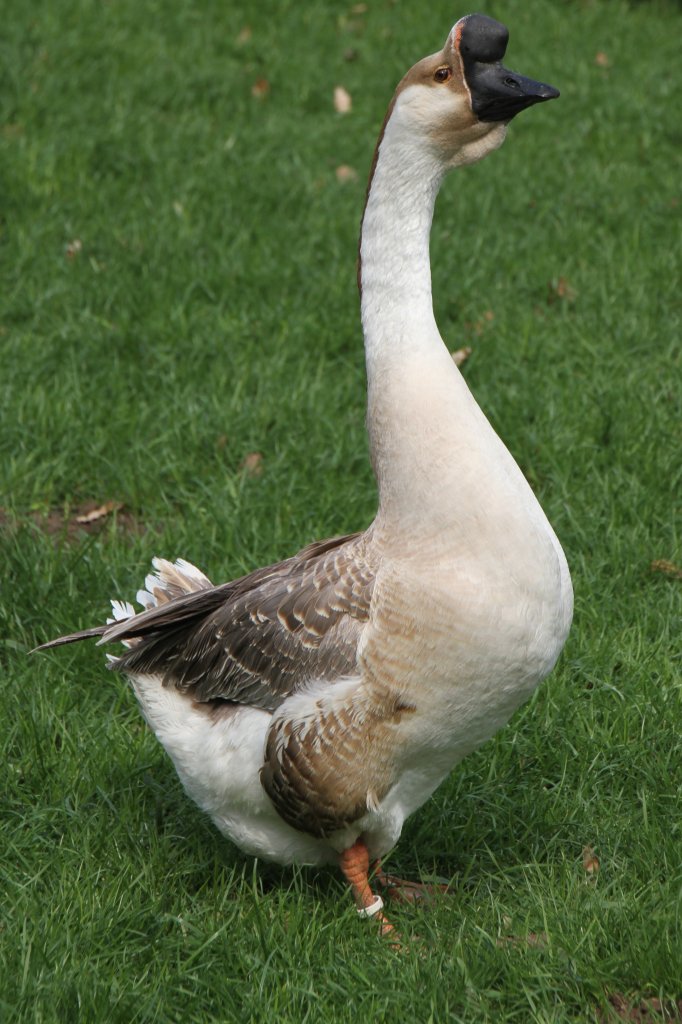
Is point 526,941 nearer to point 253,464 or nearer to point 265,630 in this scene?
point 265,630

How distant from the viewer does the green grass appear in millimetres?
3420

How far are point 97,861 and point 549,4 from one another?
29.5ft

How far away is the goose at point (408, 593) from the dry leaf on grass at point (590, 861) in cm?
53

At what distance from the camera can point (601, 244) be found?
24.8 ft

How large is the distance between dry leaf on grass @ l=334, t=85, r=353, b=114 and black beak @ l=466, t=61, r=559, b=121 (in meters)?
6.21

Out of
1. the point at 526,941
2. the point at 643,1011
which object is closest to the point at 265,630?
the point at 526,941

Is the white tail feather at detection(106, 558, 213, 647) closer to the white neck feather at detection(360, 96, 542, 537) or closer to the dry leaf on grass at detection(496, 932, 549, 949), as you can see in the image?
the white neck feather at detection(360, 96, 542, 537)

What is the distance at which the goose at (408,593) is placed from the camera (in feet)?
10.6

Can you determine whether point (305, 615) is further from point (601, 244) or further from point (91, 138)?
point (91, 138)

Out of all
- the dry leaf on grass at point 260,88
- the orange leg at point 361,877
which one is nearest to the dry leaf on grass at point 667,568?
the orange leg at point 361,877

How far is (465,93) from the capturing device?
3.23 m

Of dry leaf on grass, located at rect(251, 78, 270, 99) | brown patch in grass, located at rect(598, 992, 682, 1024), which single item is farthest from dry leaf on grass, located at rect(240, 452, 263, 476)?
dry leaf on grass, located at rect(251, 78, 270, 99)

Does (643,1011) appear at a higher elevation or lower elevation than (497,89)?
lower

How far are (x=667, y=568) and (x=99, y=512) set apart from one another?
234 centimetres
